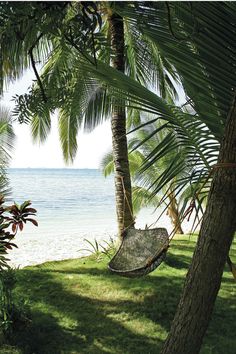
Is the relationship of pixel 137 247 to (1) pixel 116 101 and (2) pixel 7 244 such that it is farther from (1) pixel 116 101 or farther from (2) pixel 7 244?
(1) pixel 116 101

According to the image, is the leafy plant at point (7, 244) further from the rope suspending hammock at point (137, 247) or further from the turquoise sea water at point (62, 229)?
the turquoise sea water at point (62, 229)

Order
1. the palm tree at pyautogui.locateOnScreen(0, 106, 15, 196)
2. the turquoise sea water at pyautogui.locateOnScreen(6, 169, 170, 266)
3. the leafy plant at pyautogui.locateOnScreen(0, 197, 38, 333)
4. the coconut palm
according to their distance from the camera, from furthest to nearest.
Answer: the turquoise sea water at pyautogui.locateOnScreen(6, 169, 170, 266) → the palm tree at pyautogui.locateOnScreen(0, 106, 15, 196) → the leafy plant at pyautogui.locateOnScreen(0, 197, 38, 333) → the coconut palm

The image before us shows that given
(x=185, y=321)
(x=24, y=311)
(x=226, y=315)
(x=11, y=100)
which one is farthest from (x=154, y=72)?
(x=11, y=100)

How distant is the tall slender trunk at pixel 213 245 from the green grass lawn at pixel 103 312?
162 centimetres

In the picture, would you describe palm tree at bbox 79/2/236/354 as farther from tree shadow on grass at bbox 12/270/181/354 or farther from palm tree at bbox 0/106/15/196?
palm tree at bbox 0/106/15/196

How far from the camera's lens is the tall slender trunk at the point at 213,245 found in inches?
50.8

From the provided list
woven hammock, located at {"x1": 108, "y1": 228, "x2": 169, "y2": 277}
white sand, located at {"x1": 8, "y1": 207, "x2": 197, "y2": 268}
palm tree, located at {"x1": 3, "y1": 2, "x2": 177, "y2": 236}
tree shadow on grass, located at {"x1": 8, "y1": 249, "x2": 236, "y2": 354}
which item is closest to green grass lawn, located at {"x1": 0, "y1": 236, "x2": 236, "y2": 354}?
tree shadow on grass, located at {"x1": 8, "y1": 249, "x2": 236, "y2": 354}

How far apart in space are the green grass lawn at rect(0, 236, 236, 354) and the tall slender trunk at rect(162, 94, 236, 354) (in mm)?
1619

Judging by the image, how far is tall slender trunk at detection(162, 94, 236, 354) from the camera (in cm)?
129

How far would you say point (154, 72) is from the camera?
5.70 m

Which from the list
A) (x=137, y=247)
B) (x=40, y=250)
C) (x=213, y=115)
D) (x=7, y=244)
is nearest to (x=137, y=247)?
Result: (x=137, y=247)

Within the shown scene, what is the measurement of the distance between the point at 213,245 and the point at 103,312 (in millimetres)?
2369

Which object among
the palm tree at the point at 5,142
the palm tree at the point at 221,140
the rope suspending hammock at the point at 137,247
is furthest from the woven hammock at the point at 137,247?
the palm tree at the point at 221,140

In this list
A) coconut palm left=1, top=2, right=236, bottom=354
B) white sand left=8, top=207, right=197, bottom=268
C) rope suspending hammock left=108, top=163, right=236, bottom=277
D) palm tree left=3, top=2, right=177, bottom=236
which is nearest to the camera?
coconut palm left=1, top=2, right=236, bottom=354
